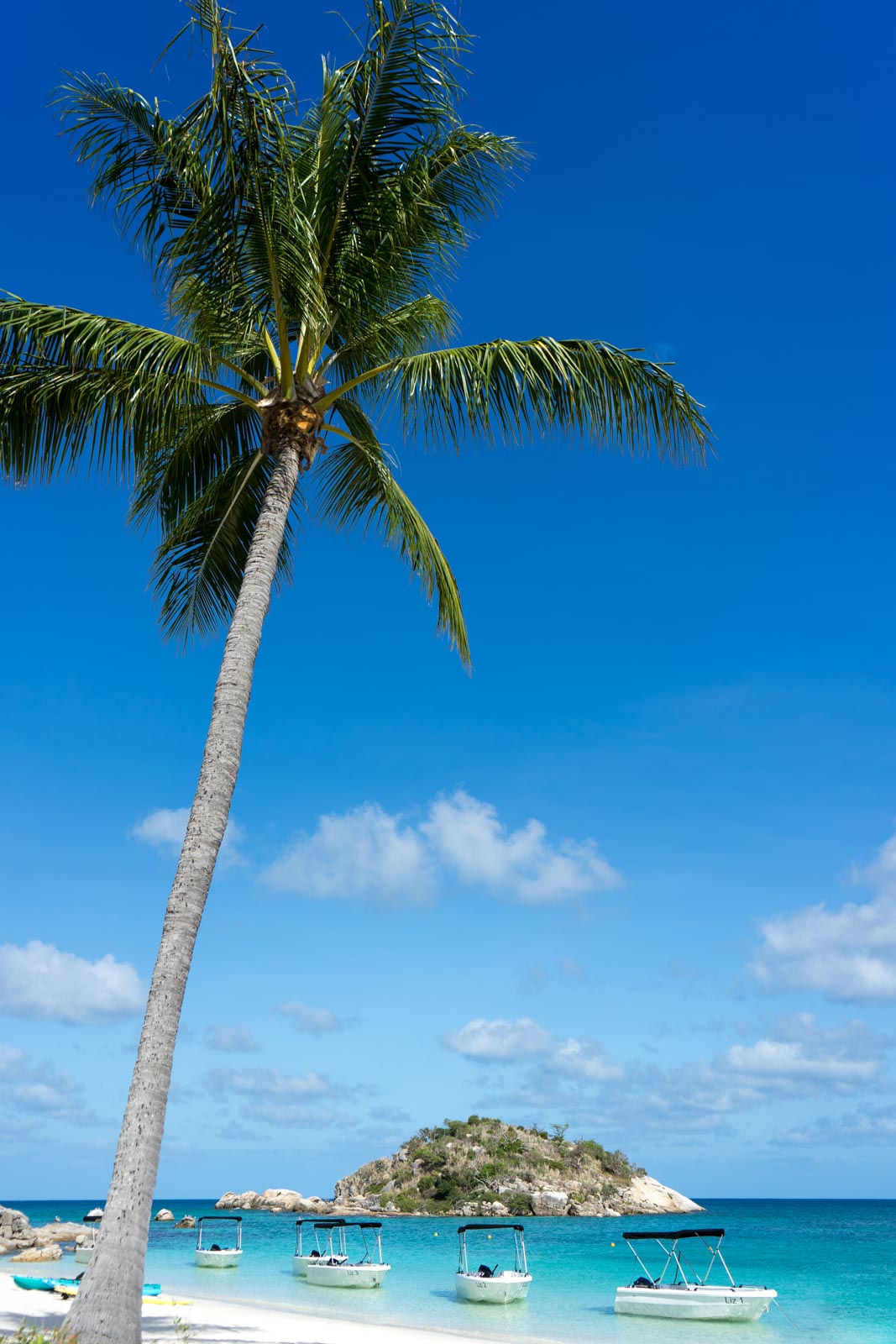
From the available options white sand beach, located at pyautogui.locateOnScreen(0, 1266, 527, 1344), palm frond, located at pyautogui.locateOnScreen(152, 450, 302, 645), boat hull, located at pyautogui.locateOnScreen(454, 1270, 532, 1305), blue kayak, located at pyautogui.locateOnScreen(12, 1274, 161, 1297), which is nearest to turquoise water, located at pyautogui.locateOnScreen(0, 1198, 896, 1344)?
boat hull, located at pyautogui.locateOnScreen(454, 1270, 532, 1305)

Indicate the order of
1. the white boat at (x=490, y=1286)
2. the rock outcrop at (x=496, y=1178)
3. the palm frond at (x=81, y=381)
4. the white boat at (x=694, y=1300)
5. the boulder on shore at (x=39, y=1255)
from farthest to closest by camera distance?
the rock outcrop at (x=496, y=1178), the boulder on shore at (x=39, y=1255), the white boat at (x=490, y=1286), the white boat at (x=694, y=1300), the palm frond at (x=81, y=381)

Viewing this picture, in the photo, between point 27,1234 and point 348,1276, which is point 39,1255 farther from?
point 348,1276

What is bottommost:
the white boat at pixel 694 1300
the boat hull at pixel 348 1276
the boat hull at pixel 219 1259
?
the white boat at pixel 694 1300

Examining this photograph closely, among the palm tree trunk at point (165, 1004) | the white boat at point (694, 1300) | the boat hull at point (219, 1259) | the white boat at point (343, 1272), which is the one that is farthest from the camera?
the boat hull at point (219, 1259)

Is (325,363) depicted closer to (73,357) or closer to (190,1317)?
(73,357)

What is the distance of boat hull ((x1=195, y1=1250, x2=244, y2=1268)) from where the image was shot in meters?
34.8

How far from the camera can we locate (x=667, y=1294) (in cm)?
2427

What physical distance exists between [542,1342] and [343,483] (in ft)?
59.3

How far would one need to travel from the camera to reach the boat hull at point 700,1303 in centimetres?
2339

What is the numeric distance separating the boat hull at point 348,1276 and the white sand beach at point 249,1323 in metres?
4.36

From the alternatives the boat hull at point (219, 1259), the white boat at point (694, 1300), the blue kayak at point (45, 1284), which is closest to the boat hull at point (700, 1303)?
the white boat at point (694, 1300)

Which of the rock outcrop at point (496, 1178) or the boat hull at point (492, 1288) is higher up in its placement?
the rock outcrop at point (496, 1178)

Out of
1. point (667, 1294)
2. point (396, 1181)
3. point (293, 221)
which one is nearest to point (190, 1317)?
point (667, 1294)

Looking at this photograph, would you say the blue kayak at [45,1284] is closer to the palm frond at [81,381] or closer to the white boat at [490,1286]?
the white boat at [490,1286]
